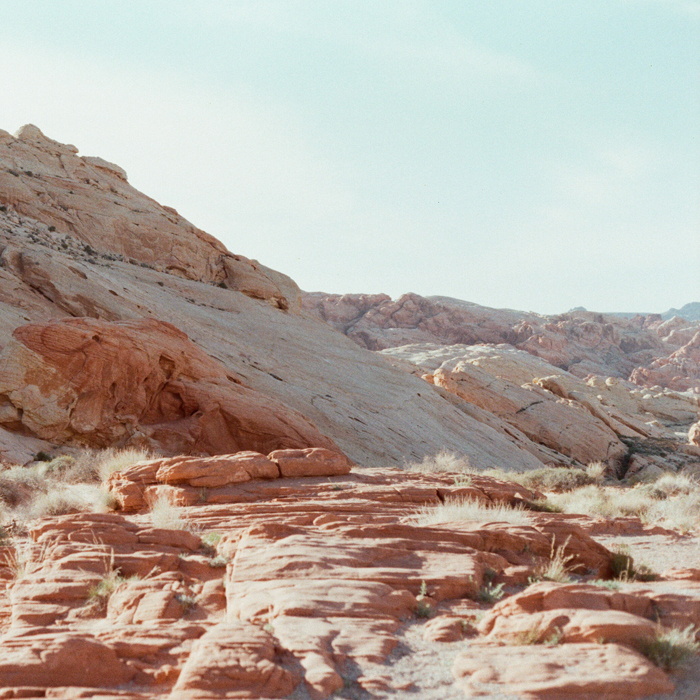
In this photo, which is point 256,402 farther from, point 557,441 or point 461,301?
point 461,301

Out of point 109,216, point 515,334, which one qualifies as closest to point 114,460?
point 109,216

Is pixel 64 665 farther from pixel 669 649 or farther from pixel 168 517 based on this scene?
pixel 669 649

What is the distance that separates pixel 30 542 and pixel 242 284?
28845 millimetres

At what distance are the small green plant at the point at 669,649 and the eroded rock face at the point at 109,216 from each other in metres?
30.5

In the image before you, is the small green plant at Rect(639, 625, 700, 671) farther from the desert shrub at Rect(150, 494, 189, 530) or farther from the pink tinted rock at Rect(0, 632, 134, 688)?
the desert shrub at Rect(150, 494, 189, 530)

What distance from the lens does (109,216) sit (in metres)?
34.8

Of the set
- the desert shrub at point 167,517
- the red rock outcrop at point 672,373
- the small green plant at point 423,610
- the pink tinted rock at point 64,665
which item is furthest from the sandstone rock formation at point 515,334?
the pink tinted rock at point 64,665

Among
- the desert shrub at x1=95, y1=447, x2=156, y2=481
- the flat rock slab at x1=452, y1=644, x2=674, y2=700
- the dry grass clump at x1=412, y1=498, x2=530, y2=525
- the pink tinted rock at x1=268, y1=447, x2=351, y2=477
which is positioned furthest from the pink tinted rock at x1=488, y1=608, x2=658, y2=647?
the desert shrub at x1=95, y1=447, x2=156, y2=481

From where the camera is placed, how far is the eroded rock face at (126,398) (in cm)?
1549

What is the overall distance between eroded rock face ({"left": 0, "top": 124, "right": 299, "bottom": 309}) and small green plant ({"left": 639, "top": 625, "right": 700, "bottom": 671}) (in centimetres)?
3053

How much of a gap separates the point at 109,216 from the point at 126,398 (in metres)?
21.3

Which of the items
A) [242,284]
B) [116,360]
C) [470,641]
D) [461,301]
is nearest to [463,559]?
[470,641]

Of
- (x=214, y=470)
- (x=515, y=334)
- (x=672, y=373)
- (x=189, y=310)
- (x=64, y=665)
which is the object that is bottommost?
(x=64, y=665)

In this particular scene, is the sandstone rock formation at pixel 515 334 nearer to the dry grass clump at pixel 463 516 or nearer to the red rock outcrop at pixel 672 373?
the red rock outcrop at pixel 672 373
